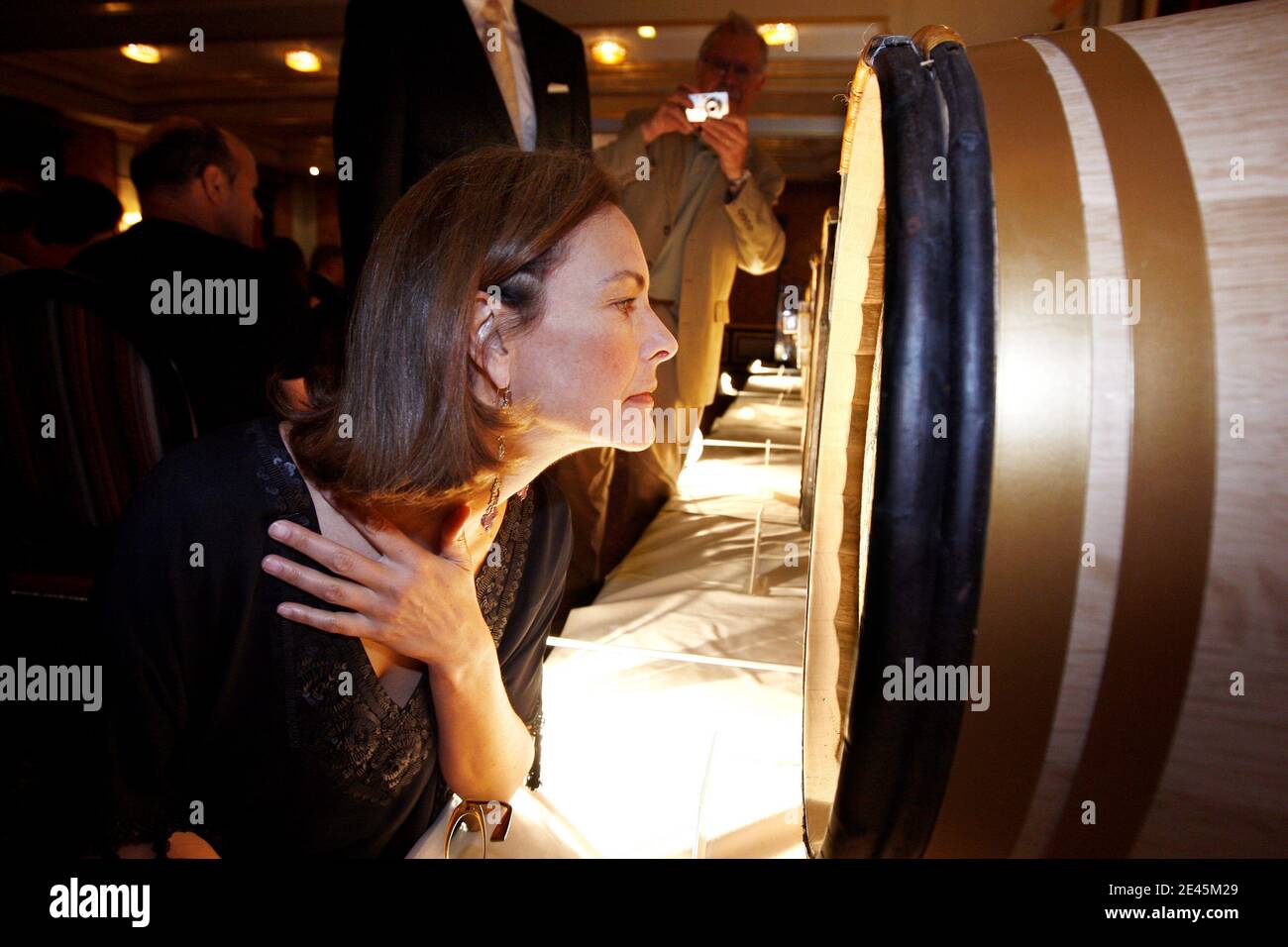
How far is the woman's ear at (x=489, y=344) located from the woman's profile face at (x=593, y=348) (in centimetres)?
2

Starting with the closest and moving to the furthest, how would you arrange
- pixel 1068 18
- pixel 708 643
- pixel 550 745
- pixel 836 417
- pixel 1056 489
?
pixel 1056 489, pixel 836 417, pixel 550 745, pixel 708 643, pixel 1068 18

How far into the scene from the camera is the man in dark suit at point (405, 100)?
5.15 feet

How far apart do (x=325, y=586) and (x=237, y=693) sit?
6.8 inches

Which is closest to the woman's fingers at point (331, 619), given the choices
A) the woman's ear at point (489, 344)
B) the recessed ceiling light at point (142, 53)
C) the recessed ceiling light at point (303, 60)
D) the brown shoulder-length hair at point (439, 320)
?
the brown shoulder-length hair at point (439, 320)

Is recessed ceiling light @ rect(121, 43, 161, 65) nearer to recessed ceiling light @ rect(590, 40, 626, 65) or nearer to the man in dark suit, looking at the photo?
recessed ceiling light @ rect(590, 40, 626, 65)

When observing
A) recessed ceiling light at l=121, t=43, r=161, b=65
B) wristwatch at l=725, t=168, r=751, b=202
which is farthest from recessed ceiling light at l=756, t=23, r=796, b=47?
recessed ceiling light at l=121, t=43, r=161, b=65

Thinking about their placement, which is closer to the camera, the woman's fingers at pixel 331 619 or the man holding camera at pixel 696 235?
A: the woman's fingers at pixel 331 619

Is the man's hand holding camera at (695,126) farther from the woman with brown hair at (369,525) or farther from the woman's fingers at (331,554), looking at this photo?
the woman's fingers at (331,554)

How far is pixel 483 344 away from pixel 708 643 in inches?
38.0

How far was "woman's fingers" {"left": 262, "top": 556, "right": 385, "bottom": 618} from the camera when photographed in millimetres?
858

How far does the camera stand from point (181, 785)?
36.8 inches

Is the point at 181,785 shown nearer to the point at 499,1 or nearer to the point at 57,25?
the point at 499,1

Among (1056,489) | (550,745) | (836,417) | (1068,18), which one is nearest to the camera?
(1056,489)

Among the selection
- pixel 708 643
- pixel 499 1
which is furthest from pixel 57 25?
pixel 708 643
